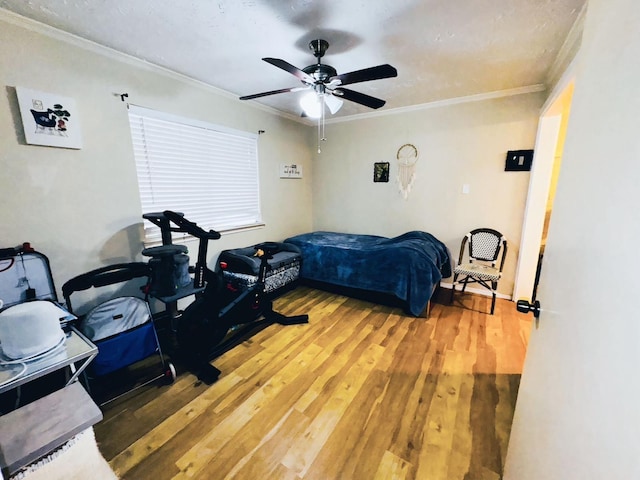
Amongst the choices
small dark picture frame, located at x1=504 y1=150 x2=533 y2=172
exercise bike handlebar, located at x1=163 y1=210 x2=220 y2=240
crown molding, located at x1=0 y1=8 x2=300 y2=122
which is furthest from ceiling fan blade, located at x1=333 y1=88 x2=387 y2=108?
small dark picture frame, located at x1=504 y1=150 x2=533 y2=172

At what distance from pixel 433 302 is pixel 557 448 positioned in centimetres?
278

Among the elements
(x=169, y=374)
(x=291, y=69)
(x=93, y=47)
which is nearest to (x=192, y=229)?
(x=169, y=374)

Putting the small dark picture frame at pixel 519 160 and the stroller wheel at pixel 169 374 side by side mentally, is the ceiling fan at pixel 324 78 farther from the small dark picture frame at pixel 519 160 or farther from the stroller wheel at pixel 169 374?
the stroller wheel at pixel 169 374

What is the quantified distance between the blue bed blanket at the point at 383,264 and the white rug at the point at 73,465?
2.53 metres

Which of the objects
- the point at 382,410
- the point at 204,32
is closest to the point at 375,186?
the point at 204,32

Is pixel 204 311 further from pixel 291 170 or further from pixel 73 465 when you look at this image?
pixel 291 170

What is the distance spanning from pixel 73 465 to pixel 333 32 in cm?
262

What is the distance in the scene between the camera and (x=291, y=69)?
5.64 ft

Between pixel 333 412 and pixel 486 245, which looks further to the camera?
pixel 486 245

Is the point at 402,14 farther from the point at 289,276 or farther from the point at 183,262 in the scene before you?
the point at 289,276

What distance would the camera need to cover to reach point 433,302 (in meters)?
3.26

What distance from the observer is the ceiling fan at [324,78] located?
1655 millimetres

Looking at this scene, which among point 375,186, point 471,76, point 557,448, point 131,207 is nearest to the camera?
point 557,448

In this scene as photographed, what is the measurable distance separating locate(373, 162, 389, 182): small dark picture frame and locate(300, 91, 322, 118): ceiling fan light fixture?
191cm
